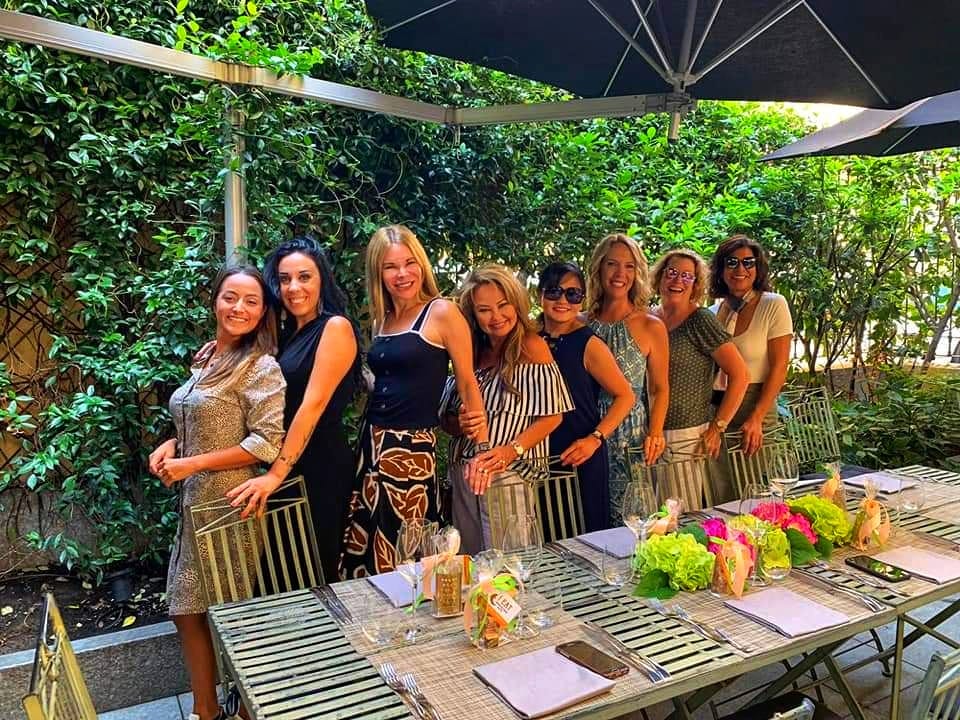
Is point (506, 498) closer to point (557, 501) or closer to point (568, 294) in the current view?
point (557, 501)

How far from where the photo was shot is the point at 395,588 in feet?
5.98

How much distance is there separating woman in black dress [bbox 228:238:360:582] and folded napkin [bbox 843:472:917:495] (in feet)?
6.18

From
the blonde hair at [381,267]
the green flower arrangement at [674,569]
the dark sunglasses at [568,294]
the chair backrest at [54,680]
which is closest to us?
the chair backrest at [54,680]

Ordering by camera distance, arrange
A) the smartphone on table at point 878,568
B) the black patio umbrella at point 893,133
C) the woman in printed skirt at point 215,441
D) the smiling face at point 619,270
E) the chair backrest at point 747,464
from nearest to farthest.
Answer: the smartphone on table at point 878,568, the woman in printed skirt at point 215,441, the smiling face at point 619,270, the chair backrest at point 747,464, the black patio umbrella at point 893,133

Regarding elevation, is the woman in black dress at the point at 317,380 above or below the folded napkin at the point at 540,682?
above

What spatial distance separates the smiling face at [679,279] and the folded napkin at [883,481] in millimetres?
953

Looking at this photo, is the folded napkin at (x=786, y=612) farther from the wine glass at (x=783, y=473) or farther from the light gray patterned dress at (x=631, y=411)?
the light gray patterned dress at (x=631, y=411)

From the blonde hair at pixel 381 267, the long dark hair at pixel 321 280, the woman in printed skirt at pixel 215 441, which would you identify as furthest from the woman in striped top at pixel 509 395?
the woman in printed skirt at pixel 215 441

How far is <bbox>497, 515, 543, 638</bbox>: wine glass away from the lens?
1705 millimetres

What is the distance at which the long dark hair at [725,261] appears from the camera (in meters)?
3.18

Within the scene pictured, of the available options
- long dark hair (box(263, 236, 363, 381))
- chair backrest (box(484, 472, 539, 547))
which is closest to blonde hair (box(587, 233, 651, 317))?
chair backrest (box(484, 472, 539, 547))

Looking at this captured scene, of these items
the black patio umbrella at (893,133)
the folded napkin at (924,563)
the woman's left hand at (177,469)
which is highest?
the black patio umbrella at (893,133)

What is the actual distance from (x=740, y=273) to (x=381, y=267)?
5.49 ft

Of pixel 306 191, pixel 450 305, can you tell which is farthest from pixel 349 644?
pixel 306 191
